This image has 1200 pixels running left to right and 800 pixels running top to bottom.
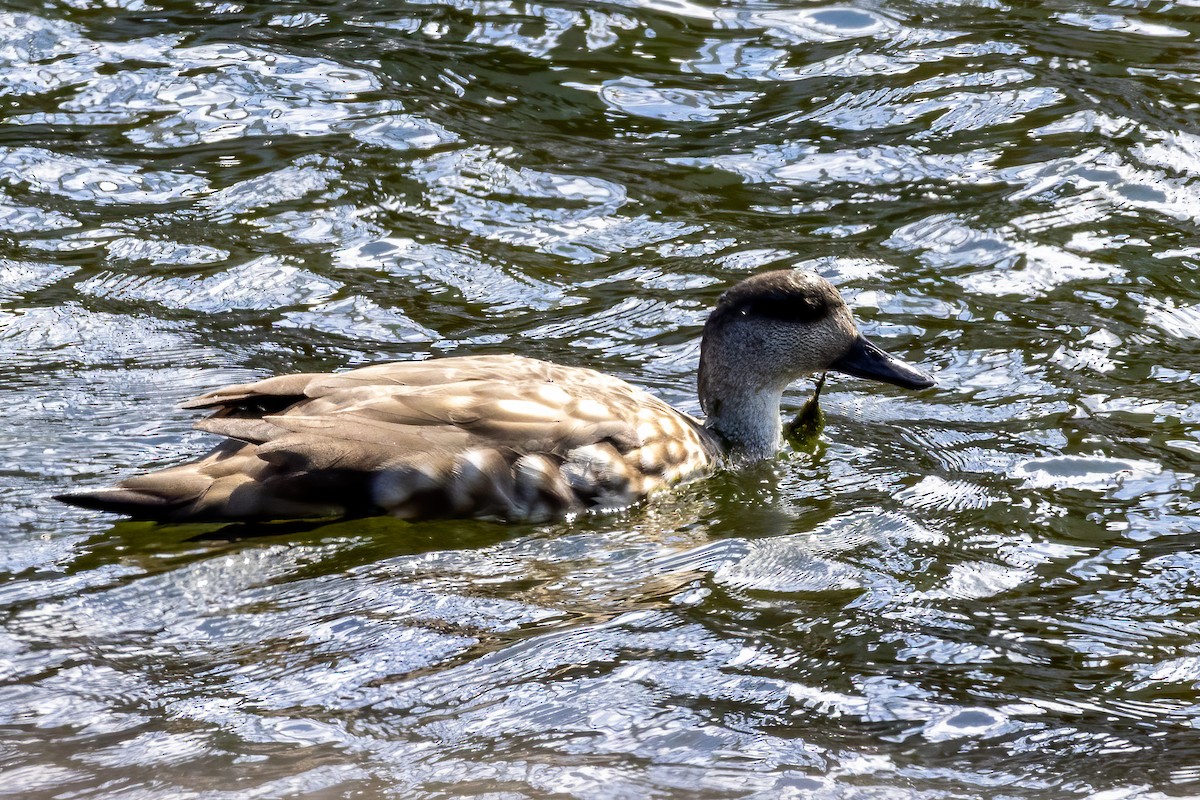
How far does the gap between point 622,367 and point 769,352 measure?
0.94 metres

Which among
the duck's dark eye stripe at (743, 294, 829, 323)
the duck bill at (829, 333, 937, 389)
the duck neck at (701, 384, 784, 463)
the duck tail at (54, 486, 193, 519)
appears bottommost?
the duck neck at (701, 384, 784, 463)

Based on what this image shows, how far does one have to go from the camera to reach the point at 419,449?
6.86 m

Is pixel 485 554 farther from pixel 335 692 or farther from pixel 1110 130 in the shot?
pixel 1110 130

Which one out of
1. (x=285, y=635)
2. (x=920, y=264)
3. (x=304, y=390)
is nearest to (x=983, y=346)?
(x=920, y=264)

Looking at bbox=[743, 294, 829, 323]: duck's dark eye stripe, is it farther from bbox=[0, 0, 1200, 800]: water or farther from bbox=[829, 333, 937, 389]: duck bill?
bbox=[0, 0, 1200, 800]: water

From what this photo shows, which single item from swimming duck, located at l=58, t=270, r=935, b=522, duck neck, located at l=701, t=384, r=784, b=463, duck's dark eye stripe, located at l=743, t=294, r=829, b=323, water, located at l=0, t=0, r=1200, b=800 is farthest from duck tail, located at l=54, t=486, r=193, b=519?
duck's dark eye stripe, located at l=743, t=294, r=829, b=323

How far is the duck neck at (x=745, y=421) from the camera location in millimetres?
8508

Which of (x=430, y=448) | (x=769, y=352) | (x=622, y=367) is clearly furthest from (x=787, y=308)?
(x=430, y=448)

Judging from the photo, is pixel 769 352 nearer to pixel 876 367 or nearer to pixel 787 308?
pixel 787 308

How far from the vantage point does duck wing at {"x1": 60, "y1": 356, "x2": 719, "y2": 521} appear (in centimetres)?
666

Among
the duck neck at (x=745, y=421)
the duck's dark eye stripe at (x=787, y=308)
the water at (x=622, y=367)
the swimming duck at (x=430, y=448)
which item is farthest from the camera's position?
the duck neck at (x=745, y=421)

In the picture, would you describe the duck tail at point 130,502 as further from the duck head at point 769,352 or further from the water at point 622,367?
the duck head at point 769,352

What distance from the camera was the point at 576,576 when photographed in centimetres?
667

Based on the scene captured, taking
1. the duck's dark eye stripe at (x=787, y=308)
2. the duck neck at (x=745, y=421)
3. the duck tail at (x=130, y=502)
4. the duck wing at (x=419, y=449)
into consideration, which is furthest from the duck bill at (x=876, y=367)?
the duck tail at (x=130, y=502)
